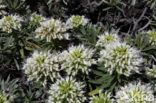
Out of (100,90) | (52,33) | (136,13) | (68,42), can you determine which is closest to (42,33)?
(52,33)

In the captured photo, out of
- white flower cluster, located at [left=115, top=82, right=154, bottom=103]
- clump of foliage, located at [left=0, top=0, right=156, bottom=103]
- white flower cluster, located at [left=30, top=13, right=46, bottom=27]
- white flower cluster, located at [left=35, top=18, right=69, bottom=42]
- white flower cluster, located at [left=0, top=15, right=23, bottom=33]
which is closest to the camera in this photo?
white flower cluster, located at [left=115, top=82, right=154, bottom=103]

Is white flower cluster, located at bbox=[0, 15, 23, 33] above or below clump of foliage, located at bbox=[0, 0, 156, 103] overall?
above

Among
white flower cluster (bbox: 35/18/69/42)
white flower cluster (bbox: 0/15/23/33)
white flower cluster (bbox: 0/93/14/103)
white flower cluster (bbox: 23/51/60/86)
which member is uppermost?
white flower cluster (bbox: 0/15/23/33)

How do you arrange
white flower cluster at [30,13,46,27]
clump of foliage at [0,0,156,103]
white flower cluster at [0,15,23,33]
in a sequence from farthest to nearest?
1. white flower cluster at [30,13,46,27]
2. white flower cluster at [0,15,23,33]
3. clump of foliage at [0,0,156,103]

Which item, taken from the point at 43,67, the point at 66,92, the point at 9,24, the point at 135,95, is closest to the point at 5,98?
the point at 43,67

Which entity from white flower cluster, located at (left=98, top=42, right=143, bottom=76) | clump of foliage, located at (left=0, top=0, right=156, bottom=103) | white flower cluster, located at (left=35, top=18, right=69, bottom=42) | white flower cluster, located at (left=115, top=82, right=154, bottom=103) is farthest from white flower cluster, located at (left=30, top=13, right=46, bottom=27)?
white flower cluster, located at (left=115, top=82, right=154, bottom=103)

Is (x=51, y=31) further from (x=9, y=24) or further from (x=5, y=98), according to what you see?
(x=5, y=98)

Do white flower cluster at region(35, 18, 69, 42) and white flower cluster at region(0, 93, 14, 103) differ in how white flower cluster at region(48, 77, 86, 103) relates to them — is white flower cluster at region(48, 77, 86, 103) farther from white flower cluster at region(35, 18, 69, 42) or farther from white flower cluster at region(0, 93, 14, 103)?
white flower cluster at region(35, 18, 69, 42)

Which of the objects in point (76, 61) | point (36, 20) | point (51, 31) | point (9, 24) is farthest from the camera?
point (36, 20)

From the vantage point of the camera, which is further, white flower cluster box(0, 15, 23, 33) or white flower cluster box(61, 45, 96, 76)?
white flower cluster box(0, 15, 23, 33)
